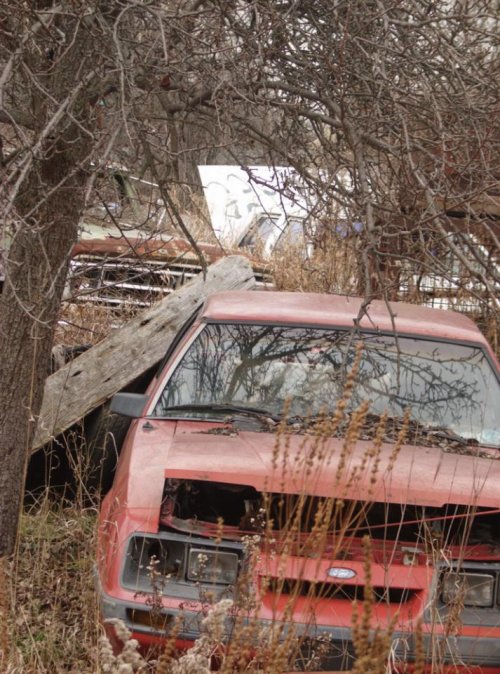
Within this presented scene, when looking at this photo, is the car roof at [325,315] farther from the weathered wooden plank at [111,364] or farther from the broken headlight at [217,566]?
the broken headlight at [217,566]

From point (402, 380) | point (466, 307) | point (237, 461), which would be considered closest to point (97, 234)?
point (466, 307)

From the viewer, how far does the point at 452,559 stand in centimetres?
340

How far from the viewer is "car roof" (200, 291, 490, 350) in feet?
15.5

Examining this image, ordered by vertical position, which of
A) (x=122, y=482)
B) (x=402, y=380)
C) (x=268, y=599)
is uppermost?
(x=402, y=380)

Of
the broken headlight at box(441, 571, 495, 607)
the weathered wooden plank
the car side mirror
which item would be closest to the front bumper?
the broken headlight at box(441, 571, 495, 607)

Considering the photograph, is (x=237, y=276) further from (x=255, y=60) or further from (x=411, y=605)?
(x=411, y=605)

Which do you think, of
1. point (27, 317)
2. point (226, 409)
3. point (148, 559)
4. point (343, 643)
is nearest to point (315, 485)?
point (343, 643)

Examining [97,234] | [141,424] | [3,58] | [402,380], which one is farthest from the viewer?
[97,234]

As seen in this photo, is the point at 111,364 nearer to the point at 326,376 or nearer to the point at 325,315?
the point at 325,315

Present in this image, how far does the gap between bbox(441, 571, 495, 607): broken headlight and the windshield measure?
1028 millimetres

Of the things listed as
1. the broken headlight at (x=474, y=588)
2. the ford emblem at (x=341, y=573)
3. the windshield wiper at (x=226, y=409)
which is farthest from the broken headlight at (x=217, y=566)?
the windshield wiper at (x=226, y=409)

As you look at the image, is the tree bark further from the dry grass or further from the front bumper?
the front bumper

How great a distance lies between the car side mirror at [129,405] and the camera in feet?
14.1

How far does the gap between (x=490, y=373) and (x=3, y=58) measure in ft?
9.72
